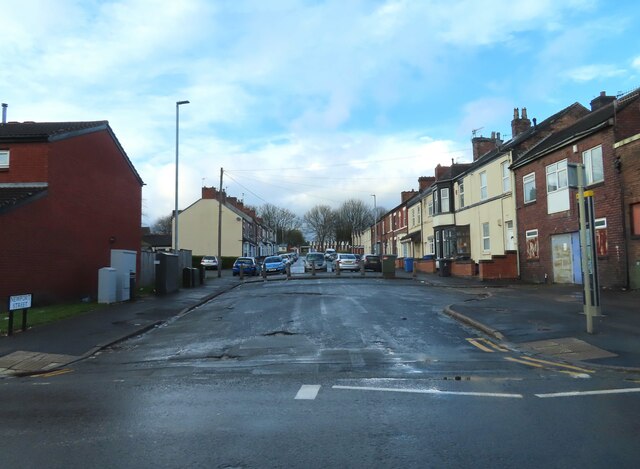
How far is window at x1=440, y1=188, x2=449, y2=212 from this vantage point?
3800 centimetres

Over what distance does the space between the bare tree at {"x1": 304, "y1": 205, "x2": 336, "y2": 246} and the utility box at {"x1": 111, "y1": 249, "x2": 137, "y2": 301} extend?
290ft

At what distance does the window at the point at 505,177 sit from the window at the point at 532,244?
366 centimetres

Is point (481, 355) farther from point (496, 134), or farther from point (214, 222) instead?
point (214, 222)

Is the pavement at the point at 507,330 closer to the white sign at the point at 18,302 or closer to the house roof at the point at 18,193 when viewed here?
the white sign at the point at 18,302

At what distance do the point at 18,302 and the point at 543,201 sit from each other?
22.0 meters

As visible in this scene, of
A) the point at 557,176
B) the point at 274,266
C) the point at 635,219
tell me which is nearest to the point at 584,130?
the point at 557,176

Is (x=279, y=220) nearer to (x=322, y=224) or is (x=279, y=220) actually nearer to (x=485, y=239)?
(x=322, y=224)

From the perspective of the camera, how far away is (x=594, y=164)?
67.6 ft

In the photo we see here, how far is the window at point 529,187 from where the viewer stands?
25.8 metres

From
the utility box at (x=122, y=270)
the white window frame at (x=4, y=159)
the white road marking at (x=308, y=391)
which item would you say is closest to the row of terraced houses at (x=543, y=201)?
the white road marking at (x=308, y=391)

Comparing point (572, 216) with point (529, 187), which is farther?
point (529, 187)

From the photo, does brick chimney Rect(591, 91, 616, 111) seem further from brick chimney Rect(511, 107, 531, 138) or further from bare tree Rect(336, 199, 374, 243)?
bare tree Rect(336, 199, 374, 243)

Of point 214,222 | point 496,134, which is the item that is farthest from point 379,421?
point 214,222

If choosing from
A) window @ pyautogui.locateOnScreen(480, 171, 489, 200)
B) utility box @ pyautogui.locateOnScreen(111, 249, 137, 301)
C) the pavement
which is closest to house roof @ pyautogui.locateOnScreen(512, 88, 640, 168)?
window @ pyautogui.locateOnScreen(480, 171, 489, 200)
